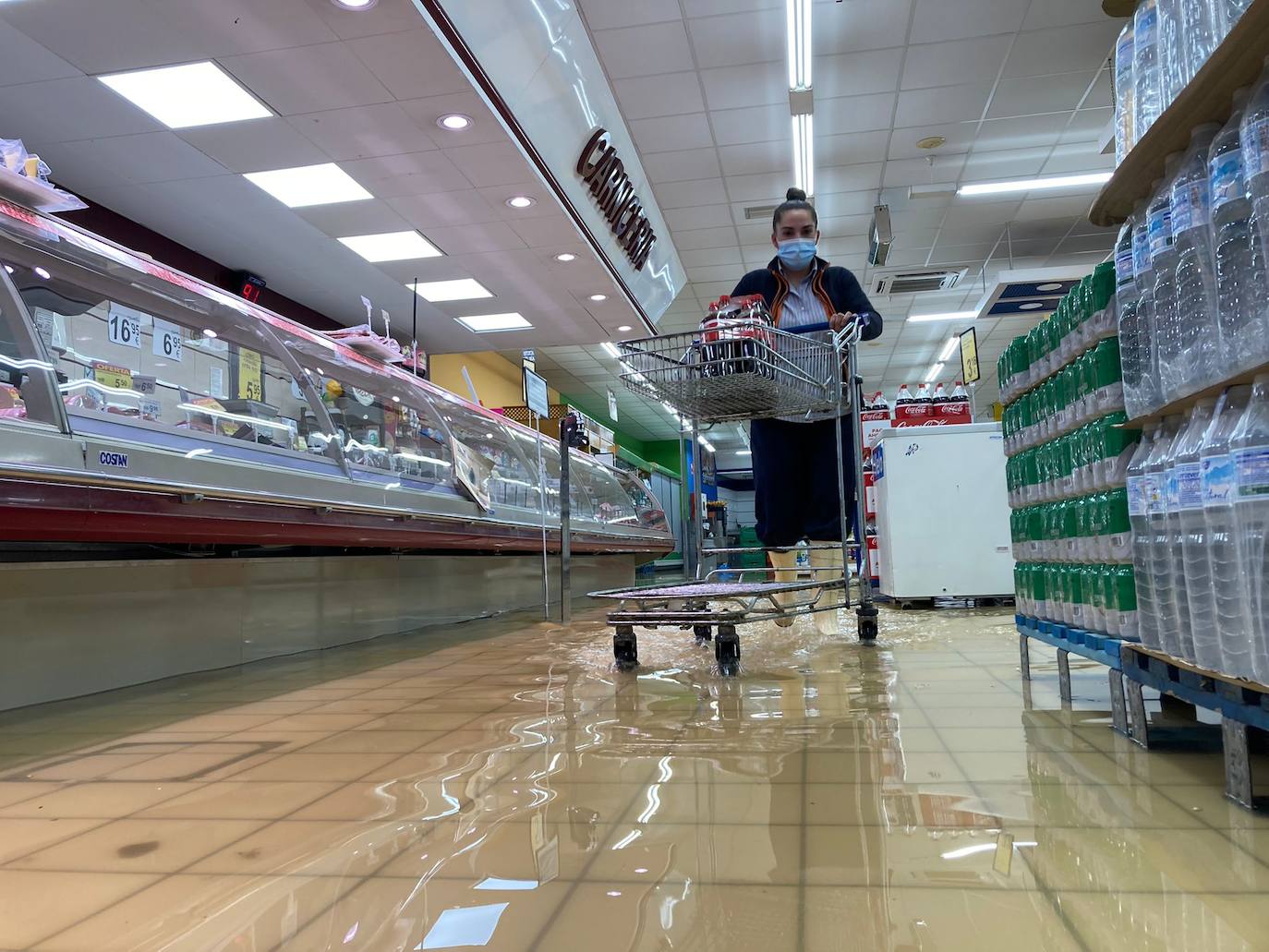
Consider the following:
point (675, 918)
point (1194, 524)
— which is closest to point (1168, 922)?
Answer: point (675, 918)

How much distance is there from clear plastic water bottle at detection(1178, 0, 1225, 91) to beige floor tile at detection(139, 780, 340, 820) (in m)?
1.99

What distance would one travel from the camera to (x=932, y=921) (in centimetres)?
98

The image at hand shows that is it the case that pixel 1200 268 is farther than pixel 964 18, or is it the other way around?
pixel 964 18

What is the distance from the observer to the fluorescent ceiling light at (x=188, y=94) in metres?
4.23

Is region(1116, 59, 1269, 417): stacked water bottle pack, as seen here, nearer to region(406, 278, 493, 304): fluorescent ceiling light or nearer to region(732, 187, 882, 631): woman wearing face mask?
region(732, 187, 882, 631): woman wearing face mask

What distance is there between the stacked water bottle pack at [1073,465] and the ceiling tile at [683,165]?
5108mm

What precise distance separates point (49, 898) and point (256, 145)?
15.6 ft

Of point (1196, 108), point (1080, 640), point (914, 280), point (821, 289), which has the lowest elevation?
point (1080, 640)

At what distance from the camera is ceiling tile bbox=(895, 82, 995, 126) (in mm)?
6246

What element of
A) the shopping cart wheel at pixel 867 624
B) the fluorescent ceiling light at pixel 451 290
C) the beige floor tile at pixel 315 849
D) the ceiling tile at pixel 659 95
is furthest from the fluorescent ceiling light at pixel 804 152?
the beige floor tile at pixel 315 849

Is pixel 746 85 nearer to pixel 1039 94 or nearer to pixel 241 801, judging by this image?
pixel 1039 94

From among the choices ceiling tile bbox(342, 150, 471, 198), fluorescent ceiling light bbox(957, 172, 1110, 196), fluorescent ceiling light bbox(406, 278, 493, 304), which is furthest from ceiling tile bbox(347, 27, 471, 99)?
fluorescent ceiling light bbox(957, 172, 1110, 196)

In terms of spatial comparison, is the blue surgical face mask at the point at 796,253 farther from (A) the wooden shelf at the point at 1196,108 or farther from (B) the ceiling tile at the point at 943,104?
(B) the ceiling tile at the point at 943,104

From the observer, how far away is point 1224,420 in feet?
4.37
